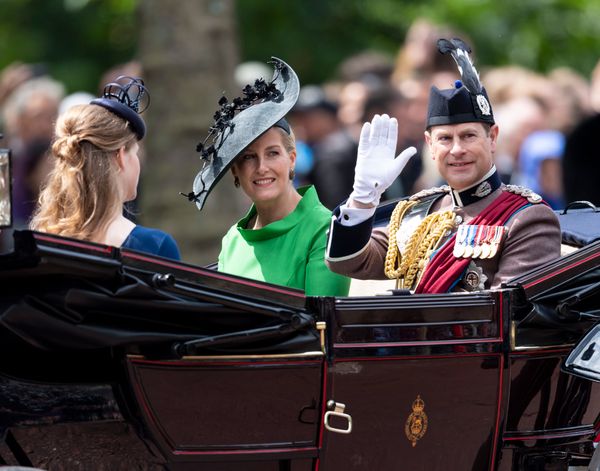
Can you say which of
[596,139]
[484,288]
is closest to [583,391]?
[484,288]

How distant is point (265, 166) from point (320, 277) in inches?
16.7

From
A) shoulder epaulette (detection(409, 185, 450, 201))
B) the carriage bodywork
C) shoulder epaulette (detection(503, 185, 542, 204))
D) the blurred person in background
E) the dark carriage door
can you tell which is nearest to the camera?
the carriage bodywork

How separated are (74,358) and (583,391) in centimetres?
164

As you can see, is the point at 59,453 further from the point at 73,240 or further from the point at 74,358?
the point at 73,240

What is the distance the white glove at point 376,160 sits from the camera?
427 cm

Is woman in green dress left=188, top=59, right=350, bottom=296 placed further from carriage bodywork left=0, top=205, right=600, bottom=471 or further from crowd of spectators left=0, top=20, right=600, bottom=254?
crowd of spectators left=0, top=20, right=600, bottom=254

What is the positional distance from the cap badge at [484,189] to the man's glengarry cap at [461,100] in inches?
8.3

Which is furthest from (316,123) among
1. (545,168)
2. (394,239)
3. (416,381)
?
(416,381)

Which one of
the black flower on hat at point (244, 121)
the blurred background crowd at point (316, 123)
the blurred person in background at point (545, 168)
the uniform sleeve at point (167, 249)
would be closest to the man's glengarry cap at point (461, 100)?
the black flower on hat at point (244, 121)

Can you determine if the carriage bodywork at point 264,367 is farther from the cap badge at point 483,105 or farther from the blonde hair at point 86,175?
the cap badge at point 483,105

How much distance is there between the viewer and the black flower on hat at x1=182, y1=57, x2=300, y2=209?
4402 millimetres

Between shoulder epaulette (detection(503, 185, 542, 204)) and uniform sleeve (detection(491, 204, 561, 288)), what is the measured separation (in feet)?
0.13

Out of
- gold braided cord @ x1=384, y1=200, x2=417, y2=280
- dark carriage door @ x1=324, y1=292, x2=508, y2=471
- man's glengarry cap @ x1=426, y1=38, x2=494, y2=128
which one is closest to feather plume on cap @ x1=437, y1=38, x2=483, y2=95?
man's glengarry cap @ x1=426, y1=38, x2=494, y2=128

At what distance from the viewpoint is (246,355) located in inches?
150
